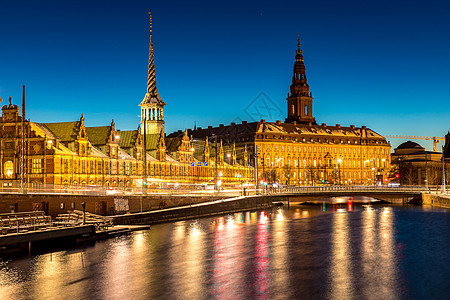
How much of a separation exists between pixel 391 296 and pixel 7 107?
191 ft

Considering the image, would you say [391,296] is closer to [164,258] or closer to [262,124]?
[164,258]

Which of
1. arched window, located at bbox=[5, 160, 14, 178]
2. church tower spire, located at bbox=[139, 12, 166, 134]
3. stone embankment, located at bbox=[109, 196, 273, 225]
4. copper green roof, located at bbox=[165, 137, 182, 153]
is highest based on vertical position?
church tower spire, located at bbox=[139, 12, 166, 134]

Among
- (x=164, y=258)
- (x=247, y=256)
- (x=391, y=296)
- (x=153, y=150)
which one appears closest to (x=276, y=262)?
(x=247, y=256)

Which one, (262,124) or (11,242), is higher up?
(262,124)

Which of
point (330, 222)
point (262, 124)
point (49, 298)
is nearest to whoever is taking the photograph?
point (49, 298)

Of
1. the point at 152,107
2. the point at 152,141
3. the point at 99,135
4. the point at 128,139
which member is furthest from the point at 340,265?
the point at 152,107

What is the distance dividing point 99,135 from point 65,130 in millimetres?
7318

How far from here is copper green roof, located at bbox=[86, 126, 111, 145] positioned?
8731cm

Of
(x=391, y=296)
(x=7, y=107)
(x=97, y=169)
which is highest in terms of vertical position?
(x=7, y=107)

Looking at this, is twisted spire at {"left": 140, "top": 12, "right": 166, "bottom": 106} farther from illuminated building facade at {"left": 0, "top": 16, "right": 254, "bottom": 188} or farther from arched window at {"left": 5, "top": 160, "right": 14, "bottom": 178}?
arched window at {"left": 5, "top": 160, "right": 14, "bottom": 178}

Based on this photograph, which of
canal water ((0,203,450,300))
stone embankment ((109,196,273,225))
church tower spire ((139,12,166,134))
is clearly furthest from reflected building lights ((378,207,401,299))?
church tower spire ((139,12,166,134))

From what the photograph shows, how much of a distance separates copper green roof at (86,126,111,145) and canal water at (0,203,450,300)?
29753mm

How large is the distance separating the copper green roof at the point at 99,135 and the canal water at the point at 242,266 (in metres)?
29.8

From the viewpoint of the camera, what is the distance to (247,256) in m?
44.2
